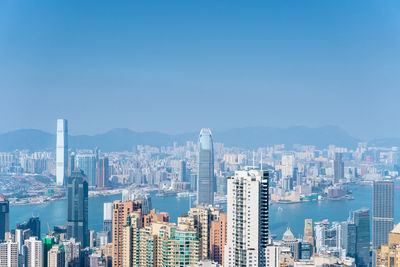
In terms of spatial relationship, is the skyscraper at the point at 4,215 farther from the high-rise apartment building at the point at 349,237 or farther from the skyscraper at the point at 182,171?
the high-rise apartment building at the point at 349,237

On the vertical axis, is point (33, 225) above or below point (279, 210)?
below

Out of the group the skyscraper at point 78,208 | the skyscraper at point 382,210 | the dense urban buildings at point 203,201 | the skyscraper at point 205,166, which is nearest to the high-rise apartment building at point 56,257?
the dense urban buildings at point 203,201

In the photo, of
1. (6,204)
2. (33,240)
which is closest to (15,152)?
(6,204)

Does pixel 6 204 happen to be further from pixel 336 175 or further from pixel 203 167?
pixel 336 175

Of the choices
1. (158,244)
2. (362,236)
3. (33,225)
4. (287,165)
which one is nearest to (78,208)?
(33,225)

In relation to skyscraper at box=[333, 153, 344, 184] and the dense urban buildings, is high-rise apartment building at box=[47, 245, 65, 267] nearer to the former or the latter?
the dense urban buildings

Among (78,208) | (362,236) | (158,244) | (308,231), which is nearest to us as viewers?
(158,244)

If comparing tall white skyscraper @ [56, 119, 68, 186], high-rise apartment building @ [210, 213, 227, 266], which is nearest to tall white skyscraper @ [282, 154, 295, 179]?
tall white skyscraper @ [56, 119, 68, 186]

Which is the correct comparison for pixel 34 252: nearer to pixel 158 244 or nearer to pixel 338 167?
pixel 158 244

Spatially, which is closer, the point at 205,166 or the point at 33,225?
the point at 33,225
